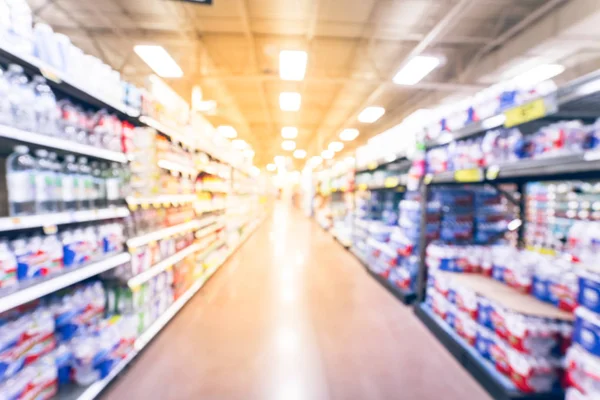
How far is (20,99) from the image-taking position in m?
1.42

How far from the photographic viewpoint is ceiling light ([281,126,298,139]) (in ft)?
47.9

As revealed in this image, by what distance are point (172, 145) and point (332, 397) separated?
2725 mm

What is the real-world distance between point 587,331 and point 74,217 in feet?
8.91

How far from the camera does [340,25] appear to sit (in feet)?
17.8

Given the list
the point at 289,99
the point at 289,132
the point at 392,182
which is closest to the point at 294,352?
the point at 392,182

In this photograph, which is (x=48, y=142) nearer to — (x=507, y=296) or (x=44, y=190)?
(x=44, y=190)

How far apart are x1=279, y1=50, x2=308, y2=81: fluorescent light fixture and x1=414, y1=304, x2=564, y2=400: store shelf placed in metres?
4.95

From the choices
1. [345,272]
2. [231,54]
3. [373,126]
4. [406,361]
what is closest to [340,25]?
[231,54]

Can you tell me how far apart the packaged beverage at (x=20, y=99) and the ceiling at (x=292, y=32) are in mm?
4103

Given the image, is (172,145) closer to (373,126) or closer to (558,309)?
(558,309)

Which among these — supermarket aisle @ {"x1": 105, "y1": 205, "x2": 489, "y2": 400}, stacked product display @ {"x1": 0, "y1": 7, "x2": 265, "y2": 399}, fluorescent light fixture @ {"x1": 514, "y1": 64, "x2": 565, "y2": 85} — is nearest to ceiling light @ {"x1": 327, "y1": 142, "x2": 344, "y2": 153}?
fluorescent light fixture @ {"x1": 514, "y1": 64, "x2": 565, "y2": 85}

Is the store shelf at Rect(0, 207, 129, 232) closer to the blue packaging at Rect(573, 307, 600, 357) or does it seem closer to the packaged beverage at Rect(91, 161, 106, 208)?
the packaged beverage at Rect(91, 161, 106, 208)

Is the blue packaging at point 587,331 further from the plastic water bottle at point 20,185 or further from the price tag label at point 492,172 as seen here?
the plastic water bottle at point 20,185

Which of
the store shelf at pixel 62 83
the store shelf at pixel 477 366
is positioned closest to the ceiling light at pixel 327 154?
the store shelf at pixel 477 366
